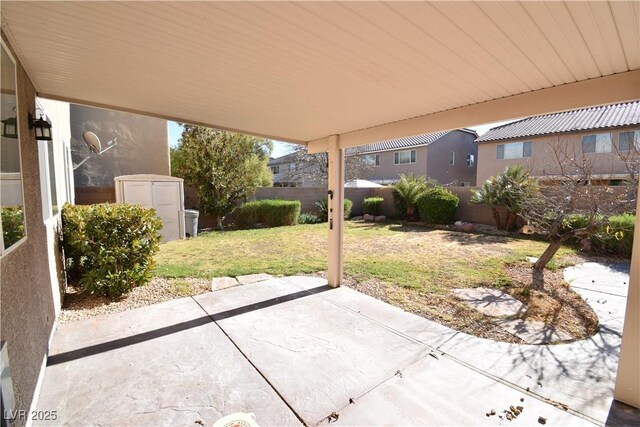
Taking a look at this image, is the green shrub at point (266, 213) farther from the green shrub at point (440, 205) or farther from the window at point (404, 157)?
the window at point (404, 157)

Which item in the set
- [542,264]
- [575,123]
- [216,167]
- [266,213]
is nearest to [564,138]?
[575,123]

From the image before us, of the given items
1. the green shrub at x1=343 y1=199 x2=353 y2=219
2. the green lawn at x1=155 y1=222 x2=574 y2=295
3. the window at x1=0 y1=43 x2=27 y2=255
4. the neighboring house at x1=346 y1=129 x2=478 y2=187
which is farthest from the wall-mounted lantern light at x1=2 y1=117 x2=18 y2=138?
the neighboring house at x1=346 y1=129 x2=478 y2=187

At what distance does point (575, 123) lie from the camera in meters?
13.7

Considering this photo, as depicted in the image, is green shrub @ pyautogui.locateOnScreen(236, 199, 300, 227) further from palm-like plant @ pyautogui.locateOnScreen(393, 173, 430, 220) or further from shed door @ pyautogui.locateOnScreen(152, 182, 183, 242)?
palm-like plant @ pyautogui.locateOnScreen(393, 173, 430, 220)

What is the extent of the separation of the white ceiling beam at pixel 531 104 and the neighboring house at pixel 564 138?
788cm

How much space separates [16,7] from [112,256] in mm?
3305

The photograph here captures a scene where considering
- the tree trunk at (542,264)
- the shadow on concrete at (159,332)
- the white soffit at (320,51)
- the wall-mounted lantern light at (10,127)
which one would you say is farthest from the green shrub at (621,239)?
the wall-mounted lantern light at (10,127)

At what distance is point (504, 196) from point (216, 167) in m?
10.4

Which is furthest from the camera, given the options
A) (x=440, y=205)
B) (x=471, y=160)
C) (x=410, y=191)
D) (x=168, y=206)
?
(x=471, y=160)

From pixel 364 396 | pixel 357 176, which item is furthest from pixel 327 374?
pixel 357 176

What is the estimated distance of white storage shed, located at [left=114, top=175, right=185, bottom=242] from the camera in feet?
26.8

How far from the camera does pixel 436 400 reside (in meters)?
2.38

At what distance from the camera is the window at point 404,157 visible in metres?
20.4

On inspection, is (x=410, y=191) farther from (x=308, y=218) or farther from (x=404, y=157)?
(x=404, y=157)
